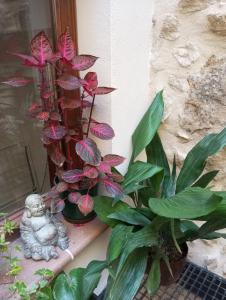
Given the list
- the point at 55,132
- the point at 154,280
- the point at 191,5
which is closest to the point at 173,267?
the point at 154,280

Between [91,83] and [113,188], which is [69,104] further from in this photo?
[113,188]

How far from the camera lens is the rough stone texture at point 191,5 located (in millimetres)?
1040

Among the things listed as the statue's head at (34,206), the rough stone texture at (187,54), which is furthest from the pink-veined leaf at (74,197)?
the rough stone texture at (187,54)

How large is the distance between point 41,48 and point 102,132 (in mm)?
328

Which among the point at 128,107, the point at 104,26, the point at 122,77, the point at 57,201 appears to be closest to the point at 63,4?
the point at 104,26

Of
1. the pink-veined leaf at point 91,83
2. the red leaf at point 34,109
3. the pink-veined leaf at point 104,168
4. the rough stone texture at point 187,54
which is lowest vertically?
the pink-veined leaf at point 104,168

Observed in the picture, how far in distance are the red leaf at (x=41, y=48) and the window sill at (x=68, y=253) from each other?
0.66m

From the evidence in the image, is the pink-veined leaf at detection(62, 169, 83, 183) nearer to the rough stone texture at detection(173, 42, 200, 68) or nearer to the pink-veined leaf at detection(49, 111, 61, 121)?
the pink-veined leaf at detection(49, 111, 61, 121)

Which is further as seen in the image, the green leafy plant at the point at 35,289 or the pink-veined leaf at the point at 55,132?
the pink-veined leaf at the point at 55,132

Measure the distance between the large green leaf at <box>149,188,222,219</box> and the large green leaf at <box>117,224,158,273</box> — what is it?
0.58 ft

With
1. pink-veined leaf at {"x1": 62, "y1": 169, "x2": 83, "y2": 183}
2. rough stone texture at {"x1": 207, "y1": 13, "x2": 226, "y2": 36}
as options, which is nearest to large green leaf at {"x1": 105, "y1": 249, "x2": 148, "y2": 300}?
pink-veined leaf at {"x1": 62, "y1": 169, "x2": 83, "y2": 183}

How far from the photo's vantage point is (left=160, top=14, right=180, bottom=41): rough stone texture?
3.66 ft

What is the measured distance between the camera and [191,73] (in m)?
1.14

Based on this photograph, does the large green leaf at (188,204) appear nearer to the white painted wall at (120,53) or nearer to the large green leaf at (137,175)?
the large green leaf at (137,175)
